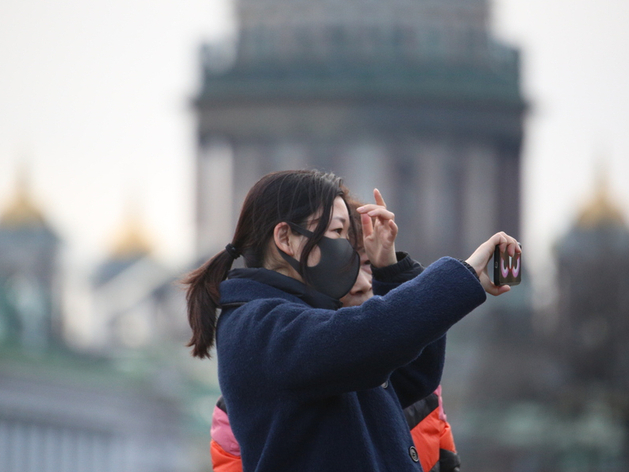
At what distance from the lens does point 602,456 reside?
45625mm

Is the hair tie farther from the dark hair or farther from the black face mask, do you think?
the black face mask

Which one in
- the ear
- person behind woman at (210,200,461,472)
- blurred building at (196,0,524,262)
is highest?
the ear

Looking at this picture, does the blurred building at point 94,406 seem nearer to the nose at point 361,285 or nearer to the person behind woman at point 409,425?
the person behind woman at point 409,425

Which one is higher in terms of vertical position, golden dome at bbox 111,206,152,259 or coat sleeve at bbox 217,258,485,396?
coat sleeve at bbox 217,258,485,396

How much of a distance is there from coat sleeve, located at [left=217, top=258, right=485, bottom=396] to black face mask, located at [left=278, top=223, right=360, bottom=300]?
0.71ft

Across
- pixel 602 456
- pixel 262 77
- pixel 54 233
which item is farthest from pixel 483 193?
pixel 602 456

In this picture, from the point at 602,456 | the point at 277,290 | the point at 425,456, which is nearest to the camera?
the point at 277,290

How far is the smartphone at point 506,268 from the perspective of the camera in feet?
15.3

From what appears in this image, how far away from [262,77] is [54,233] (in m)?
11.4

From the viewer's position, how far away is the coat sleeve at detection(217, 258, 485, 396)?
4.50 metres

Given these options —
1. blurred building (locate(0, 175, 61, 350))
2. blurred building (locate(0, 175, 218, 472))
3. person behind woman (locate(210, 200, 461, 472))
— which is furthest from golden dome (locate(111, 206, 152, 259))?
person behind woman (locate(210, 200, 461, 472))

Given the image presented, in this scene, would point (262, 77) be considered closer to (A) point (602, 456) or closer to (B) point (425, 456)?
(A) point (602, 456)

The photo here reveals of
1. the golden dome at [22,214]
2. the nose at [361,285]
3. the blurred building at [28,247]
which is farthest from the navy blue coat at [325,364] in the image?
the golden dome at [22,214]

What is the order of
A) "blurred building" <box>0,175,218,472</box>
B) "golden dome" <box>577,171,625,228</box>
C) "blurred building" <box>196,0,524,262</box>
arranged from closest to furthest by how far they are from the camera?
"blurred building" <box>0,175,218,472</box>, "golden dome" <box>577,171,625,228</box>, "blurred building" <box>196,0,524,262</box>
